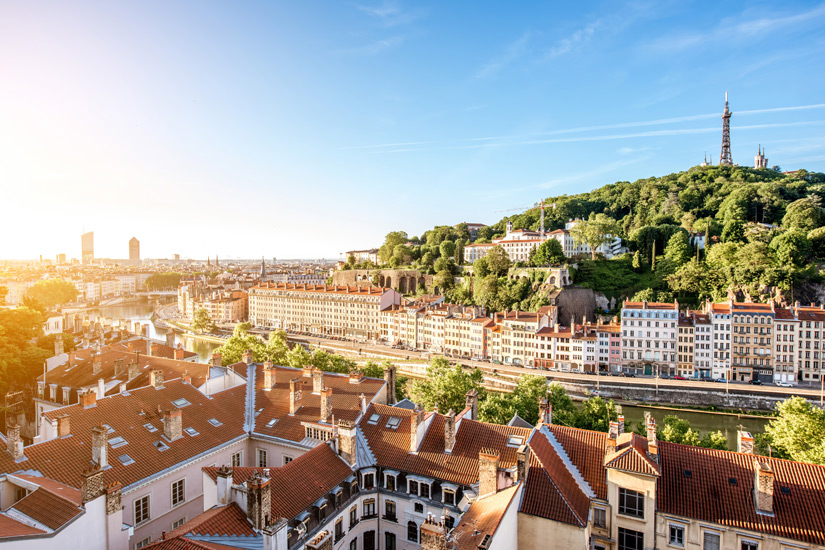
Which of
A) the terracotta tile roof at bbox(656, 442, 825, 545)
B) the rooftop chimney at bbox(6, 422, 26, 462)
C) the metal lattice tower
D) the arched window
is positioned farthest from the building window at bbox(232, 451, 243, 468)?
the metal lattice tower

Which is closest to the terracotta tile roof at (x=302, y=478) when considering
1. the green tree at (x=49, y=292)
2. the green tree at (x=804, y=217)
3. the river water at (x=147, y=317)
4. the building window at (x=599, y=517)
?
the building window at (x=599, y=517)

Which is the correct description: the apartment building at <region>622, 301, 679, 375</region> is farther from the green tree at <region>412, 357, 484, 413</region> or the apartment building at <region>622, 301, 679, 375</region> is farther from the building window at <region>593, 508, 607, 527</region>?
the building window at <region>593, 508, 607, 527</region>

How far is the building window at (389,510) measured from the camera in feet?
40.4

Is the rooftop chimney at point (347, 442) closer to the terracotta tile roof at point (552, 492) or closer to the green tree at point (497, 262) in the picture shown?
the terracotta tile roof at point (552, 492)

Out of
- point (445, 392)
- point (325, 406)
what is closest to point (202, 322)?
point (445, 392)

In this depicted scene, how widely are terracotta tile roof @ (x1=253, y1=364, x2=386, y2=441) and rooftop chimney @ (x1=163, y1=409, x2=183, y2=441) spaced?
8.59 feet

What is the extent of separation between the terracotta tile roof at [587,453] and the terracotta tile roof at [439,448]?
1.21m

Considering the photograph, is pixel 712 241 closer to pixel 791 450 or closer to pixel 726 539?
pixel 791 450

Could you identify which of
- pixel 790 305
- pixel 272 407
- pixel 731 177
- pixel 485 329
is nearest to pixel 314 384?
pixel 272 407

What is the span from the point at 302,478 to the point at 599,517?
24.8 feet

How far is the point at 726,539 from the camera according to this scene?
9750 mm

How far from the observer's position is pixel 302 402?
53.2ft

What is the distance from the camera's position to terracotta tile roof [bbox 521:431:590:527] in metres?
10.0

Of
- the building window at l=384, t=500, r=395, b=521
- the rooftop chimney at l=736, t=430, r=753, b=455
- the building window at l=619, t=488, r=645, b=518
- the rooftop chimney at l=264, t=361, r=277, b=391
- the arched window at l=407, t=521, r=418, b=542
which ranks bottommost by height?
the arched window at l=407, t=521, r=418, b=542
